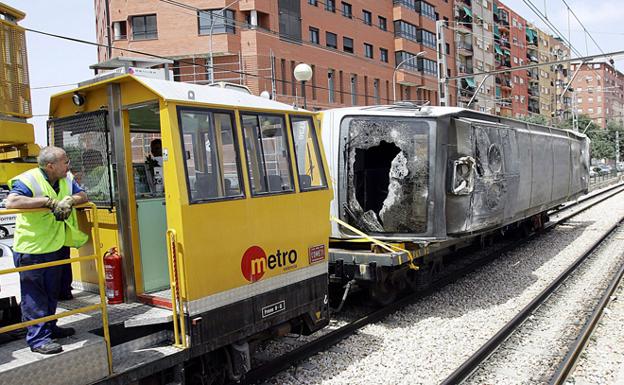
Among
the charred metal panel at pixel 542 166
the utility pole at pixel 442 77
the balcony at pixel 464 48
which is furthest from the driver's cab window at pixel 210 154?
the balcony at pixel 464 48

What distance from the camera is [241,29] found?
33.9 meters

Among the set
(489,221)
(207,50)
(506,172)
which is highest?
(207,50)

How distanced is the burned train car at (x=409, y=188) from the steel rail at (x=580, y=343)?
84.7 inches

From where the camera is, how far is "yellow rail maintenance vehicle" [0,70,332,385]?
452 cm

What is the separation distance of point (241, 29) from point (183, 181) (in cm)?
3130

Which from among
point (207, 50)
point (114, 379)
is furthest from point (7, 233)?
point (114, 379)

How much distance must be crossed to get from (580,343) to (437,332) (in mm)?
1784

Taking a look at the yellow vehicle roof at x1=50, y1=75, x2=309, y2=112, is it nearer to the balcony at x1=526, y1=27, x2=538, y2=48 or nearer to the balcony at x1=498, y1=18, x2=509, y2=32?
the balcony at x1=498, y1=18, x2=509, y2=32

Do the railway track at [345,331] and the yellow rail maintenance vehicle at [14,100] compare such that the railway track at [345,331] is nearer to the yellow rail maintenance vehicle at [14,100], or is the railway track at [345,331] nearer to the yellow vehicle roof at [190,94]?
the yellow vehicle roof at [190,94]

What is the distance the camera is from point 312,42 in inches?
1524

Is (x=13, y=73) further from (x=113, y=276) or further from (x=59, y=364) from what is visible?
(x=59, y=364)

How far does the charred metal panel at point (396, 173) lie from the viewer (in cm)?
852

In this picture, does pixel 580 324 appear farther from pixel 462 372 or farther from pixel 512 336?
pixel 462 372

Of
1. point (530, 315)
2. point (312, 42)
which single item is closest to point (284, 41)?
point (312, 42)
